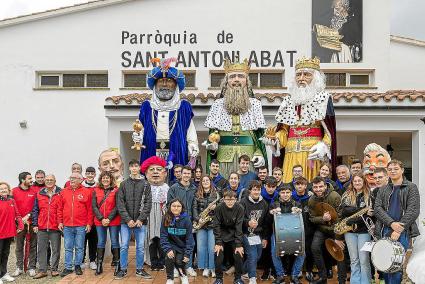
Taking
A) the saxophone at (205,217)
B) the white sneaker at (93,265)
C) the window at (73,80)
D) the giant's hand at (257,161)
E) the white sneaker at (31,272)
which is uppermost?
the window at (73,80)

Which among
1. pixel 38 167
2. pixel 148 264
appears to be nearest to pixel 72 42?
pixel 38 167

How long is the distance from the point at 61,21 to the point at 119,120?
15.2 feet

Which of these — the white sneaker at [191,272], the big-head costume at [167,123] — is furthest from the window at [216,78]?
the white sneaker at [191,272]

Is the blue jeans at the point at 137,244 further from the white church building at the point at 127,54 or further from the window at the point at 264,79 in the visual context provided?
the window at the point at 264,79

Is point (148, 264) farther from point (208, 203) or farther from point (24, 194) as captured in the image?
point (24, 194)

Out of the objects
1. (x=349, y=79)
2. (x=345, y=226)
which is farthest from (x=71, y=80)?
(x=345, y=226)

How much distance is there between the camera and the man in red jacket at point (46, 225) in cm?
829

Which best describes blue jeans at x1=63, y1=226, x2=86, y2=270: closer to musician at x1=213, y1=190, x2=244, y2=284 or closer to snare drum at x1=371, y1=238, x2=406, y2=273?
musician at x1=213, y1=190, x2=244, y2=284

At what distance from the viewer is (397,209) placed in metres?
6.47

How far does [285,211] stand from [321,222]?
1.60ft

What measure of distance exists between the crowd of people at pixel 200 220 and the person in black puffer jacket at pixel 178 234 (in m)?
0.01

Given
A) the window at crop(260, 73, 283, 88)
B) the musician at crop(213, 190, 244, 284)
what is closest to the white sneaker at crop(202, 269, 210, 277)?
the musician at crop(213, 190, 244, 284)

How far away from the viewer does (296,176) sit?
8.06 meters

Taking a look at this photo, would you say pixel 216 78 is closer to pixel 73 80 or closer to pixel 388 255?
pixel 73 80
